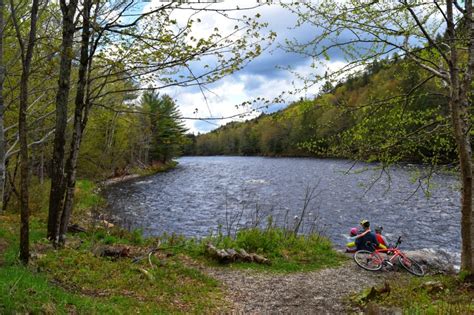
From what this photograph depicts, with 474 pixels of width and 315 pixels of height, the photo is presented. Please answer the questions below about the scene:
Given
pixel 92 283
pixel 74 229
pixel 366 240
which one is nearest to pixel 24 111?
pixel 92 283

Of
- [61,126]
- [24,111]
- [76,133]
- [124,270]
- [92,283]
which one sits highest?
[24,111]

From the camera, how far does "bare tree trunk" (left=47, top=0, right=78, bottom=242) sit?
7.33m

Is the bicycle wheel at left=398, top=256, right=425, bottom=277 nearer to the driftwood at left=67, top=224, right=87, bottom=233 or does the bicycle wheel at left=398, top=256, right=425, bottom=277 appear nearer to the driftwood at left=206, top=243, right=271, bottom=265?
the driftwood at left=206, top=243, right=271, bottom=265

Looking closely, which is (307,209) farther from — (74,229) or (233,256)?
(74,229)

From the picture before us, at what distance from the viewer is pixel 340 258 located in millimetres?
12055

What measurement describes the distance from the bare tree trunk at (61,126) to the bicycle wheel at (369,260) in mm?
8174

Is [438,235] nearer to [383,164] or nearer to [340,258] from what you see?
[340,258]

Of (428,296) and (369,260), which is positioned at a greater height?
(428,296)

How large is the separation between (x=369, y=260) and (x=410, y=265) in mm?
1212

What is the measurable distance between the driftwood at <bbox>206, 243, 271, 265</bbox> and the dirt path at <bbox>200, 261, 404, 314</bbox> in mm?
513

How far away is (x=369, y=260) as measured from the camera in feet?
36.2

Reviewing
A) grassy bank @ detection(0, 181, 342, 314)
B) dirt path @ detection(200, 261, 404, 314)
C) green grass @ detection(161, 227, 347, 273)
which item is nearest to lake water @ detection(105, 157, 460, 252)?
green grass @ detection(161, 227, 347, 273)

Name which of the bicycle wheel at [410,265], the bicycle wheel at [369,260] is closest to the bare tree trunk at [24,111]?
the bicycle wheel at [369,260]

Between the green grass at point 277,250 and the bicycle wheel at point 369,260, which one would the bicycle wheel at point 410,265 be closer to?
the bicycle wheel at point 369,260
